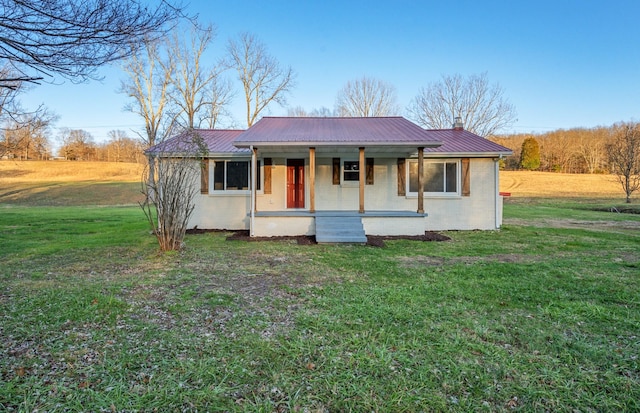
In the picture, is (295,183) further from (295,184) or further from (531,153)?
(531,153)

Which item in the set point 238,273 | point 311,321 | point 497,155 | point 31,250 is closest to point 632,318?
point 311,321

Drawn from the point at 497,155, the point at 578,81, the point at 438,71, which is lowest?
the point at 497,155

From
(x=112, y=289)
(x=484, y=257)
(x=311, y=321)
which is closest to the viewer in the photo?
(x=311, y=321)

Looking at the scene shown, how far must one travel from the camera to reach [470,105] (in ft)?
94.4

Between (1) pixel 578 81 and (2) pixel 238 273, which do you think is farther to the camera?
(1) pixel 578 81

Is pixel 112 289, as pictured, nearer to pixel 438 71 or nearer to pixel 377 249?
pixel 377 249

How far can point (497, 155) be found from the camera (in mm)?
11359

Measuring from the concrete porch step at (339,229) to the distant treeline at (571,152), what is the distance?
40.3 meters

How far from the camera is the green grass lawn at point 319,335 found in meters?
2.37

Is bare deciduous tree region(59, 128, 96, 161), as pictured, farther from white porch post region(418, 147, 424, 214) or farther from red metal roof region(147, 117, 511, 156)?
white porch post region(418, 147, 424, 214)

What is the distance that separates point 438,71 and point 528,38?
34.8ft

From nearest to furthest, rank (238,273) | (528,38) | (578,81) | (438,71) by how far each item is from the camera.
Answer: (238,273) < (528,38) < (578,81) < (438,71)

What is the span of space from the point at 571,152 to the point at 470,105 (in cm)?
2505

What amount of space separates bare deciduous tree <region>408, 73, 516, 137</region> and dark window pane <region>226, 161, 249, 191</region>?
22845 millimetres
